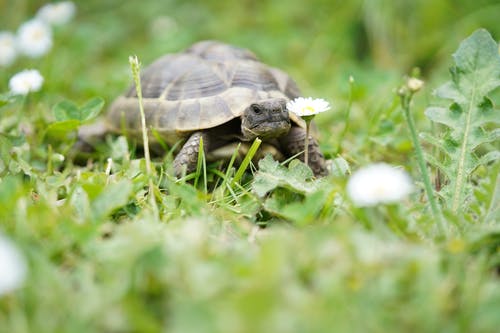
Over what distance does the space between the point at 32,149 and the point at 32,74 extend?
40 cm

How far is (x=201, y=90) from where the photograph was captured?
2555 mm

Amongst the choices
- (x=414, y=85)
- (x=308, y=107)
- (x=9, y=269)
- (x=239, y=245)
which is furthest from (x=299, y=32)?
(x=9, y=269)

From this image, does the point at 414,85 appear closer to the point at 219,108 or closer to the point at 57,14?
the point at 219,108

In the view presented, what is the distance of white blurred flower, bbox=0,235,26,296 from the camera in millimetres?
1107

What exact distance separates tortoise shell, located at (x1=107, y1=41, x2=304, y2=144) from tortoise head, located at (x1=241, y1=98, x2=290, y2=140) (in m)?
0.15

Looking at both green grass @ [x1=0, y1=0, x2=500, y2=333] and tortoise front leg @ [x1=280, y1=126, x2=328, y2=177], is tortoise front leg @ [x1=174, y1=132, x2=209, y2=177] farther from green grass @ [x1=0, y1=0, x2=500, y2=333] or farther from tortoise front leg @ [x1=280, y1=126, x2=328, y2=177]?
tortoise front leg @ [x1=280, y1=126, x2=328, y2=177]

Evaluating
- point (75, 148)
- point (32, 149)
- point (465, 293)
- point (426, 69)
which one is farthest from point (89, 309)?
point (426, 69)

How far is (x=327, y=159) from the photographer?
2725mm

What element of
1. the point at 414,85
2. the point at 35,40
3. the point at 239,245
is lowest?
the point at 239,245

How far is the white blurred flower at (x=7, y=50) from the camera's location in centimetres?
351

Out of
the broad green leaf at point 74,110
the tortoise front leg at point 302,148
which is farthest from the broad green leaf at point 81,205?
the tortoise front leg at point 302,148

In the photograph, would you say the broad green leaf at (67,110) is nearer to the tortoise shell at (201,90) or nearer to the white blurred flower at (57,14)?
the tortoise shell at (201,90)

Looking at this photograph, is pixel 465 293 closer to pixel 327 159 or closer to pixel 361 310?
pixel 361 310

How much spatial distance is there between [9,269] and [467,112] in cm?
170
